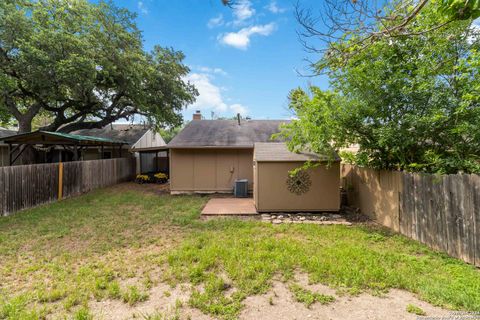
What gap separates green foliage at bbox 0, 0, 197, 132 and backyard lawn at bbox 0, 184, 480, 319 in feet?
32.0

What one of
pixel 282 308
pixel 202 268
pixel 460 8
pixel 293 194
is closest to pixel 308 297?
pixel 282 308

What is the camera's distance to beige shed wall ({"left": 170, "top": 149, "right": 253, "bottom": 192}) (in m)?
11.0

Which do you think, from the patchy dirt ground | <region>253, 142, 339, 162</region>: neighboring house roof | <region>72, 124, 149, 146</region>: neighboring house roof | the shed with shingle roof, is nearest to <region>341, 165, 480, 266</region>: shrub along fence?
<region>253, 142, 339, 162</region>: neighboring house roof

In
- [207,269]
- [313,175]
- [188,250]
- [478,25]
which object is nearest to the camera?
[207,269]

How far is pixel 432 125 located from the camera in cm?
477

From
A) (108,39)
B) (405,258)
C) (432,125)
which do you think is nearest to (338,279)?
(405,258)

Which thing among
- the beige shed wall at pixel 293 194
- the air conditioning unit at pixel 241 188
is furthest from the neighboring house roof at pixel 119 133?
the beige shed wall at pixel 293 194

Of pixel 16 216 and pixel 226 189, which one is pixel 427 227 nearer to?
pixel 226 189

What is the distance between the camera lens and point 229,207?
26.3 ft

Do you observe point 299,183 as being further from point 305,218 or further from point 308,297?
point 308,297

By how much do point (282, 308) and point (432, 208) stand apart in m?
3.80

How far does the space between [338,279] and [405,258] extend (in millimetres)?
1620

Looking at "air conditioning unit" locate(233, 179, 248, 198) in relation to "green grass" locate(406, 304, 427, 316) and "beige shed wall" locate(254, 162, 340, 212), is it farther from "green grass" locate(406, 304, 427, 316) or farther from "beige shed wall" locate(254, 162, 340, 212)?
"green grass" locate(406, 304, 427, 316)

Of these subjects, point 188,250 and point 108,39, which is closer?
point 188,250
